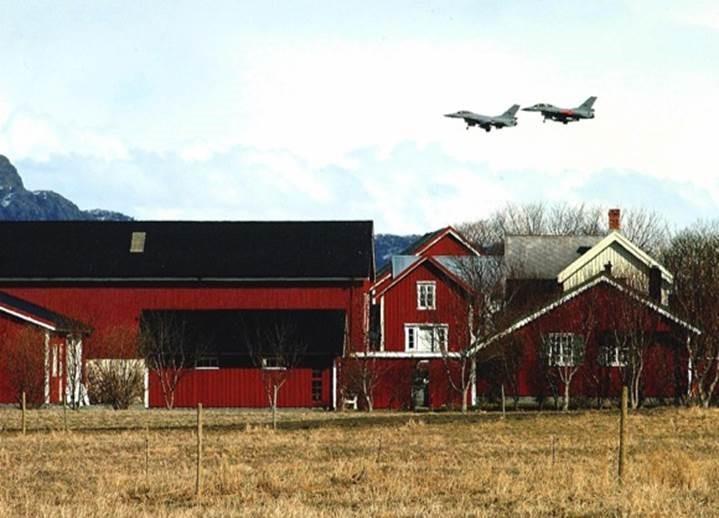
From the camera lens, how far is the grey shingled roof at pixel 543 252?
71125 millimetres

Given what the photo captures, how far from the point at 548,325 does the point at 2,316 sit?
21.9 metres

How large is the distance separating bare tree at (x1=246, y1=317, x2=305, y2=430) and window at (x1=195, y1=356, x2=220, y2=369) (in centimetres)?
164

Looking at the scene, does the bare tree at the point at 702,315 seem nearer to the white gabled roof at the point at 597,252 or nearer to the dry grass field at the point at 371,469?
the white gabled roof at the point at 597,252

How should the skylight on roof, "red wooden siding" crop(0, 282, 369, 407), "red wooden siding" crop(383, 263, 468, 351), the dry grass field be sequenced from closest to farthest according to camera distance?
the dry grass field
"red wooden siding" crop(383, 263, 468, 351)
"red wooden siding" crop(0, 282, 369, 407)
the skylight on roof

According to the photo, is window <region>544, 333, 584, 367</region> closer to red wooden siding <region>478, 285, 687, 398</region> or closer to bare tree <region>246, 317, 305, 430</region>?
red wooden siding <region>478, 285, 687, 398</region>

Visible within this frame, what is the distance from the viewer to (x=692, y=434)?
3588 cm

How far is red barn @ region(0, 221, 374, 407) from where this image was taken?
62.2 metres

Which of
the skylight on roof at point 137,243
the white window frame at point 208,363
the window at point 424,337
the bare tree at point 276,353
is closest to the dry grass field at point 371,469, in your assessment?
the bare tree at point 276,353

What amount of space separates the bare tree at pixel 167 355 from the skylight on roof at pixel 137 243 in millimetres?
7444

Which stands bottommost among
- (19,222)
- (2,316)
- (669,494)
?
(669,494)

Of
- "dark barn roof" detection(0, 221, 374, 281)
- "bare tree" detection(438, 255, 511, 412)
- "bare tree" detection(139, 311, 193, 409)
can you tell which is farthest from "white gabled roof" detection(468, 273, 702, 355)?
"bare tree" detection(139, 311, 193, 409)

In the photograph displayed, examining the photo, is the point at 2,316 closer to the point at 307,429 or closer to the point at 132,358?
the point at 132,358

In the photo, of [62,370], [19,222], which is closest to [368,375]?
[62,370]

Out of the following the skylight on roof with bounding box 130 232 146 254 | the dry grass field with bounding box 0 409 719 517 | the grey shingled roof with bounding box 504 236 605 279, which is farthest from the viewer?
the grey shingled roof with bounding box 504 236 605 279
